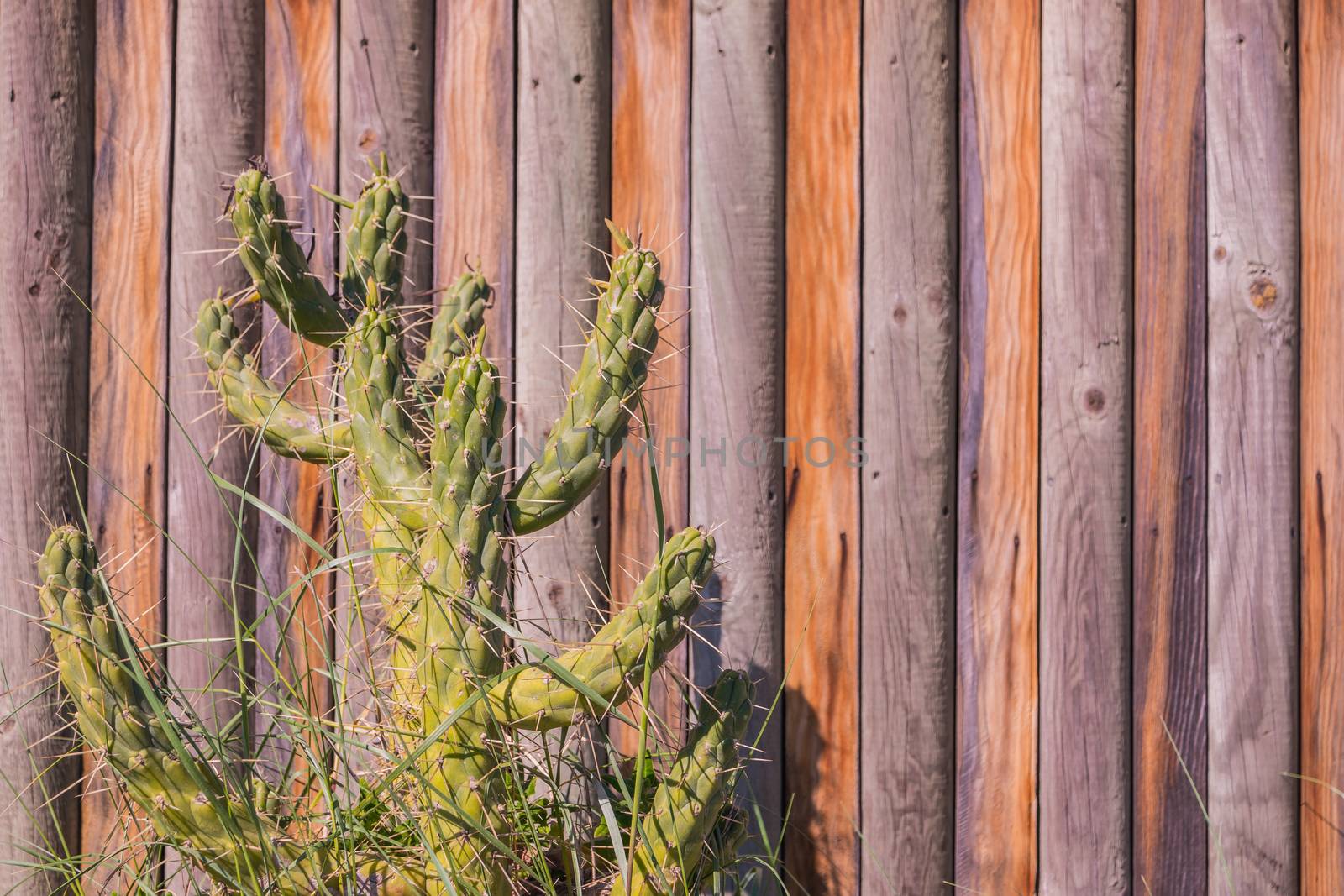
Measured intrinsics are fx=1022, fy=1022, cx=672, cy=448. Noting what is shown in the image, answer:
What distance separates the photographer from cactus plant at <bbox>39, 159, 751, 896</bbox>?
113cm

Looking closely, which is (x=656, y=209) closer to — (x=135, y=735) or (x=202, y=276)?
(x=202, y=276)

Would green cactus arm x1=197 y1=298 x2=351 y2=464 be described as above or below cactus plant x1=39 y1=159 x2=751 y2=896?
above

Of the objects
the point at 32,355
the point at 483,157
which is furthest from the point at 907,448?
the point at 32,355

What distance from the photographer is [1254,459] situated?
5.58 ft

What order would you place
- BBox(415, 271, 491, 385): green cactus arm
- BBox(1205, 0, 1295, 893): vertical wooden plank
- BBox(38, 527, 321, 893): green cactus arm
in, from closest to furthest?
1. BBox(38, 527, 321, 893): green cactus arm
2. BBox(415, 271, 491, 385): green cactus arm
3. BBox(1205, 0, 1295, 893): vertical wooden plank

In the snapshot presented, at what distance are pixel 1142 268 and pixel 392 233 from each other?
4.01 ft

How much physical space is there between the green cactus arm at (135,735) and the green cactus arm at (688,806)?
377 mm

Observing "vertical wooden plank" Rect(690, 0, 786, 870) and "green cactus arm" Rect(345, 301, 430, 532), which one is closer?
"green cactus arm" Rect(345, 301, 430, 532)

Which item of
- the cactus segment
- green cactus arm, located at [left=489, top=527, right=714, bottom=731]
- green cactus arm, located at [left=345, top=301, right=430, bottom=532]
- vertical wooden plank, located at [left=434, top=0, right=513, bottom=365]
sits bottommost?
green cactus arm, located at [left=489, top=527, right=714, bottom=731]

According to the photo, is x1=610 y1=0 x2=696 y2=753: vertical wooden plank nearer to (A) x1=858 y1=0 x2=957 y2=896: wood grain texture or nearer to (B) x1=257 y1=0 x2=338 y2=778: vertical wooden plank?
(A) x1=858 y1=0 x2=957 y2=896: wood grain texture

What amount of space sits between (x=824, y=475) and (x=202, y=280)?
43.8 inches

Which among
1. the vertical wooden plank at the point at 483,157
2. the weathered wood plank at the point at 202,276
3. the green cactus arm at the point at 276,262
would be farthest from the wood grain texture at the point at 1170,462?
the weathered wood plank at the point at 202,276

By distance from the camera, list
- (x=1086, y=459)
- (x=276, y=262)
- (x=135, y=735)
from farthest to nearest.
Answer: (x=1086, y=459)
(x=276, y=262)
(x=135, y=735)

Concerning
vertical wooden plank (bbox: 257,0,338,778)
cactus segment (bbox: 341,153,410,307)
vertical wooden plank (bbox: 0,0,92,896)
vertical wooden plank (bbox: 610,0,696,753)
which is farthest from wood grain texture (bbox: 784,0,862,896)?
vertical wooden plank (bbox: 0,0,92,896)
